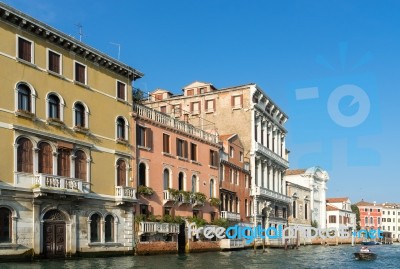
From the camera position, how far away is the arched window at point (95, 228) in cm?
2634

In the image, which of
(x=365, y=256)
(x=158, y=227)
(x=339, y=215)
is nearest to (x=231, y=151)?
(x=365, y=256)

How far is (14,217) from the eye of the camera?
2181cm

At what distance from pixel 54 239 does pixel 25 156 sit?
3895 millimetres

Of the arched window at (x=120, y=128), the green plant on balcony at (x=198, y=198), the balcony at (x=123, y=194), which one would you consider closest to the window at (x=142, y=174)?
the balcony at (x=123, y=194)

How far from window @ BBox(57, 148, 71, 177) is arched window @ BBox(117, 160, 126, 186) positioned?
3919mm

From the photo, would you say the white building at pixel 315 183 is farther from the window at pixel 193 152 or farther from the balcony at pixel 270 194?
the window at pixel 193 152

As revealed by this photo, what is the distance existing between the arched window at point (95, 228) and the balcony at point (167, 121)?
6389 mm

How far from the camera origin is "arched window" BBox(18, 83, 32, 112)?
75.3 feet

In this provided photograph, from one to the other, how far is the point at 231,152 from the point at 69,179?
20148mm

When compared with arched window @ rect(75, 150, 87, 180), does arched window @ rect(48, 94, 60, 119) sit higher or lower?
higher

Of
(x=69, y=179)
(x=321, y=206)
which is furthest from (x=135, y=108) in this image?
(x=321, y=206)

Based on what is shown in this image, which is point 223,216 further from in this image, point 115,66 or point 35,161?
point 35,161

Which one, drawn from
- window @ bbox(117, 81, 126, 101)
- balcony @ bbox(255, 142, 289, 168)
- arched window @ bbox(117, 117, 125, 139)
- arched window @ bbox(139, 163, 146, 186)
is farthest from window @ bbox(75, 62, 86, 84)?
balcony @ bbox(255, 142, 289, 168)

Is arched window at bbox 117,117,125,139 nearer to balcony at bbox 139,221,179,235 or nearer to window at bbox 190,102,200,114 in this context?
balcony at bbox 139,221,179,235
